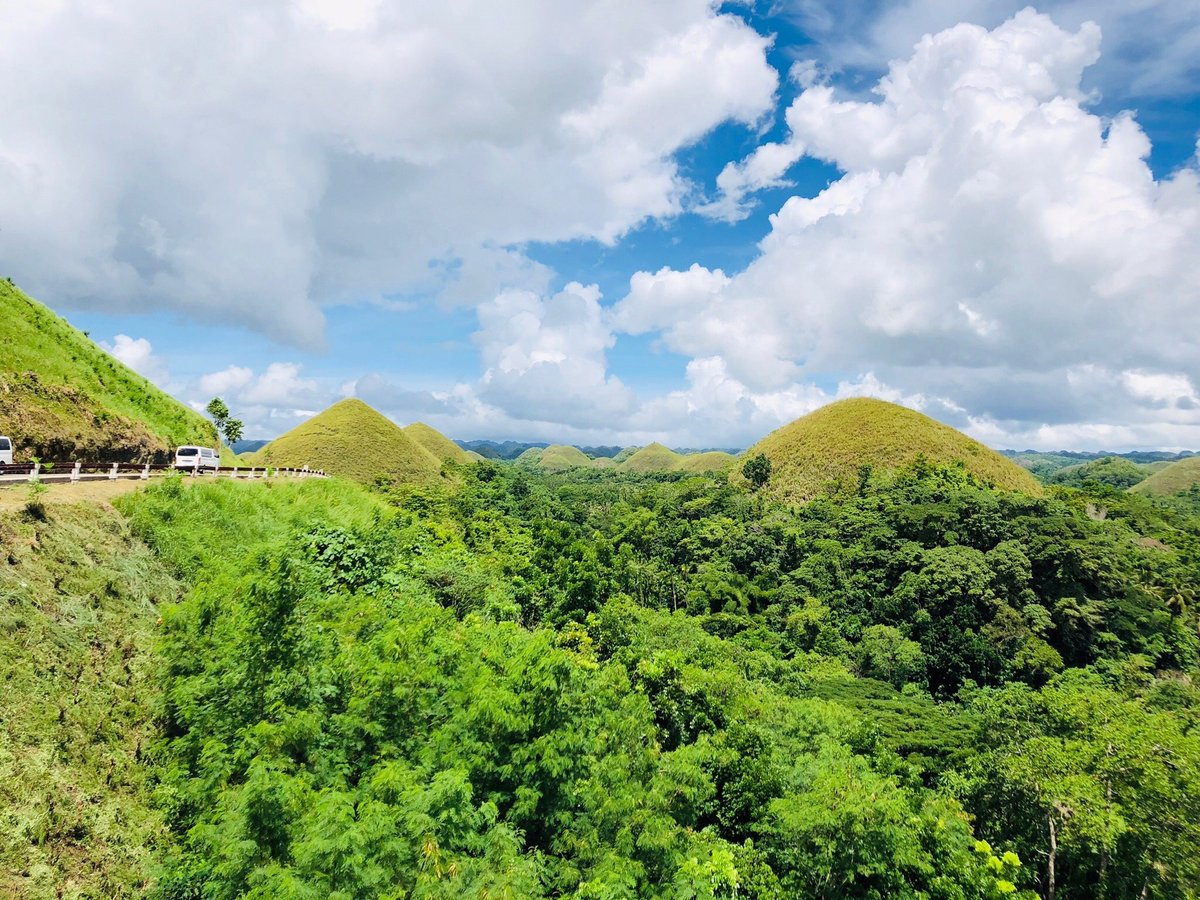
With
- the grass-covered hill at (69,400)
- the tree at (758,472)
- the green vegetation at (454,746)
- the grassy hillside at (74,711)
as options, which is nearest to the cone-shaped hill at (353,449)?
the grass-covered hill at (69,400)

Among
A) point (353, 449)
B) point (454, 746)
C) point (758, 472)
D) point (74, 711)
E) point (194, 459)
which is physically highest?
point (353, 449)

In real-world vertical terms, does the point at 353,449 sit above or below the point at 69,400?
above

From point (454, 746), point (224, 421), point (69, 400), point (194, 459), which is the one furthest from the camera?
point (224, 421)

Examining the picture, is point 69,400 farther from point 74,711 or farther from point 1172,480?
point 1172,480

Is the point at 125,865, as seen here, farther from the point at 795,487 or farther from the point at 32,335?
the point at 795,487

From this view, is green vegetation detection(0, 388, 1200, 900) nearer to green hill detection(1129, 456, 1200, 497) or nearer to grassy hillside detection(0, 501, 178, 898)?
grassy hillside detection(0, 501, 178, 898)

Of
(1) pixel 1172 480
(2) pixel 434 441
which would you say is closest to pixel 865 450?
(2) pixel 434 441

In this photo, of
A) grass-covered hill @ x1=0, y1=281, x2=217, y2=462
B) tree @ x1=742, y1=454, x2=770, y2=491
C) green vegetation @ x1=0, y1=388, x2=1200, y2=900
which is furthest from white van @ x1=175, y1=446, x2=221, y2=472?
tree @ x1=742, y1=454, x2=770, y2=491
